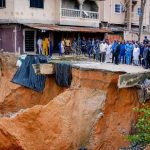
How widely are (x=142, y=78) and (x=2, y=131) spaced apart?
26.5ft

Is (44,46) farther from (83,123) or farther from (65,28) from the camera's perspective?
(83,123)

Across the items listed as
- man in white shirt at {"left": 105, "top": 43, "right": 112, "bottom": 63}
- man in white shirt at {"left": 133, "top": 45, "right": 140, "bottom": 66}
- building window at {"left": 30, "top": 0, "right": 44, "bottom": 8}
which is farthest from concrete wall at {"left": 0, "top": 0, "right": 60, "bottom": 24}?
man in white shirt at {"left": 133, "top": 45, "right": 140, "bottom": 66}

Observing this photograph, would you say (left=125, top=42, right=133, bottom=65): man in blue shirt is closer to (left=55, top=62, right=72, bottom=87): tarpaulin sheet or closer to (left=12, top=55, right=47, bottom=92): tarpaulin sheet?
(left=55, top=62, right=72, bottom=87): tarpaulin sheet

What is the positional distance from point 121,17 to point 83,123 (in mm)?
26253

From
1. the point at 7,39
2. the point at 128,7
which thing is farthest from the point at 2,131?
the point at 128,7

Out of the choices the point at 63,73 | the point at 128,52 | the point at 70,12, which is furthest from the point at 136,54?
the point at 70,12

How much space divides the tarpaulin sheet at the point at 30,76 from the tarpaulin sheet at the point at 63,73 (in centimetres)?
189

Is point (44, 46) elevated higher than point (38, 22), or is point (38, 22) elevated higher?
point (38, 22)

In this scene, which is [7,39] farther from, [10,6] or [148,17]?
[148,17]

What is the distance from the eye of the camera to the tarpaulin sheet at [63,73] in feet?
86.8

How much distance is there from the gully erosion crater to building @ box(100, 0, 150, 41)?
69.1ft

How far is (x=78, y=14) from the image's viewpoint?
39906 millimetres

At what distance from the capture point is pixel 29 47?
36281 mm

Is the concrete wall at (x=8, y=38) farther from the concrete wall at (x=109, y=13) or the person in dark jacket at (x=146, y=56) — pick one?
the person in dark jacket at (x=146, y=56)
